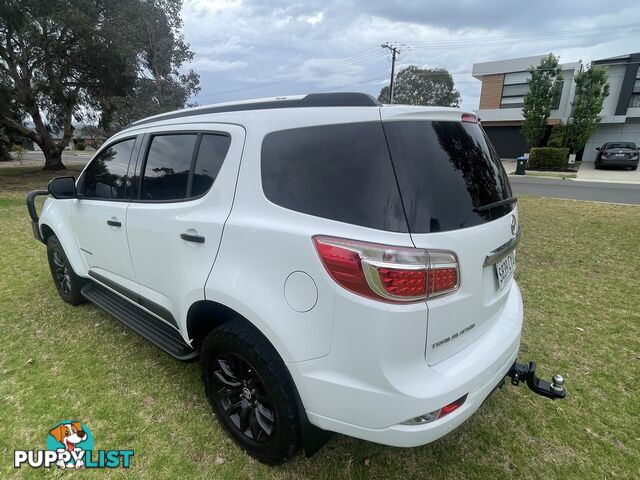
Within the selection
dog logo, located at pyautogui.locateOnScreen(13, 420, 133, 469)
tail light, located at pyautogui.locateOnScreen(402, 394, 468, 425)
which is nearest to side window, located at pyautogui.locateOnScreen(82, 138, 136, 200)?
dog logo, located at pyautogui.locateOnScreen(13, 420, 133, 469)

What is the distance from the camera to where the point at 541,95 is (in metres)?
26.0

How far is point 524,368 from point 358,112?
173cm

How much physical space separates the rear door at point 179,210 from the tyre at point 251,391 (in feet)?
1.08

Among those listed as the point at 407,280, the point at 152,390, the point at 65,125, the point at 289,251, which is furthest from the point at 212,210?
the point at 65,125

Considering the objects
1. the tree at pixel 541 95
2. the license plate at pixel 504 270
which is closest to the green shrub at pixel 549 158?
the tree at pixel 541 95

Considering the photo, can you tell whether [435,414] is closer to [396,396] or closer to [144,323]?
[396,396]

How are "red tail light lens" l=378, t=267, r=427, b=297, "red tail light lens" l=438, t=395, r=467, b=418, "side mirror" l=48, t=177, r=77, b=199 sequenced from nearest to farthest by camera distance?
"red tail light lens" l=378, t=267, r=427, b=297, "red tail light lens" l=438, t=395, r=467, b=418, "side mirror" l=48, t=177, r=77, b=199

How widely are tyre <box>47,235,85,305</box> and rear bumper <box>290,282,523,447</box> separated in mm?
3060

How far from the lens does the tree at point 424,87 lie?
52.2 metres

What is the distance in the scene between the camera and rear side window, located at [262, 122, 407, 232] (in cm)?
151

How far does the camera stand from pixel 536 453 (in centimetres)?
218

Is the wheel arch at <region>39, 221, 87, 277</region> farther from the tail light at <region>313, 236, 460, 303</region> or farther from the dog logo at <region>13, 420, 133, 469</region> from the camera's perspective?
the tail light at <region>313, 236, 460, 303</region>

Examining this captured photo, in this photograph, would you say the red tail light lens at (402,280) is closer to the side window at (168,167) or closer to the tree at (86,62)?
the side window at (168,167)

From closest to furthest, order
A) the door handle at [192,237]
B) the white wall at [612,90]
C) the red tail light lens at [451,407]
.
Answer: the red tail light lens at [451,407], the door handle at [192,237], the white wall at [612,90]
